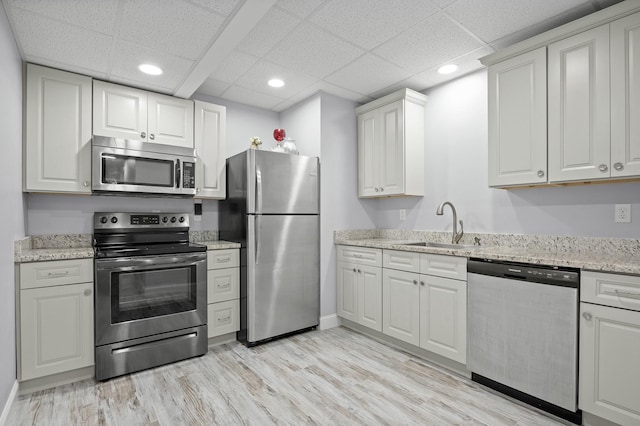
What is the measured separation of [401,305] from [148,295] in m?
2.07

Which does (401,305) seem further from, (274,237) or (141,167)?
(141,167)

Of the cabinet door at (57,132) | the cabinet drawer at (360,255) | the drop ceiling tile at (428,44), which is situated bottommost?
the cabinet drawer at (360,255)

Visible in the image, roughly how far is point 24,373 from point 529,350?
10.5 feet

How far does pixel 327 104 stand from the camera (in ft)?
11.5

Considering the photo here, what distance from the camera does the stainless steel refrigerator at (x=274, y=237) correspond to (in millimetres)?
2971

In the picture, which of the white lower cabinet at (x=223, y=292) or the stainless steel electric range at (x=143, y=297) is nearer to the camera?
the stainless steel electric range at (x=143, y=297)

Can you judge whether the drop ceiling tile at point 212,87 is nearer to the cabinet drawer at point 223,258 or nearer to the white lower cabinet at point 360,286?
the cabinet drawer at point 223,258

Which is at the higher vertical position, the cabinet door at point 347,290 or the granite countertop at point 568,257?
the granite countertop at point 568,257

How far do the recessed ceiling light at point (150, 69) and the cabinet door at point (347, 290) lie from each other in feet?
7.94

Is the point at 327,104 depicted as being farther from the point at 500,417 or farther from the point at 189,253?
the point at 500,417

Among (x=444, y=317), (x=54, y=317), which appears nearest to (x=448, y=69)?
(x=444, y=317)

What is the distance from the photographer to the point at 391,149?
332 cm

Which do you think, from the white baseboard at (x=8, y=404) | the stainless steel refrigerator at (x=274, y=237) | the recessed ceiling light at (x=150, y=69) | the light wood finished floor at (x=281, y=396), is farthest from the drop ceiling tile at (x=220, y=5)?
the white baseboard at (x=8, y=404)

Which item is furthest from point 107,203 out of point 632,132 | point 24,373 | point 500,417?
point 632,132
